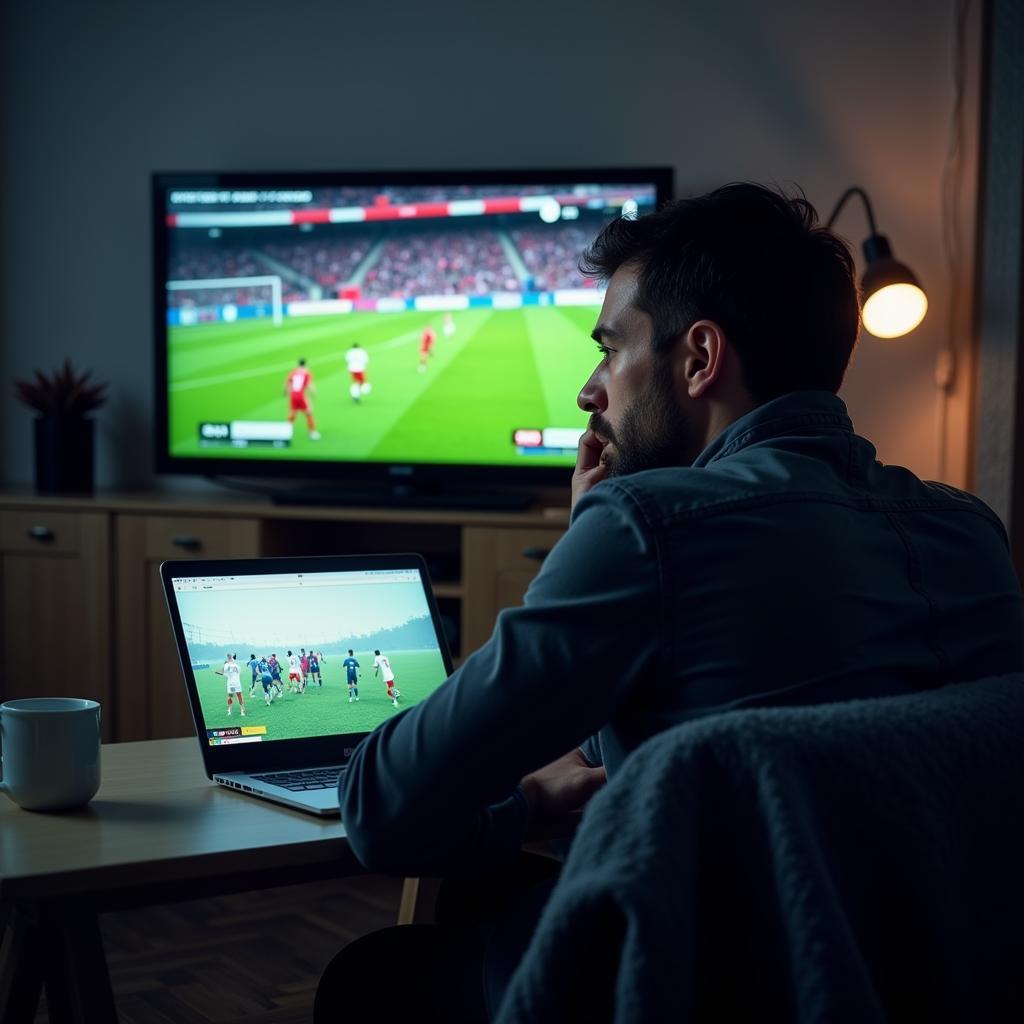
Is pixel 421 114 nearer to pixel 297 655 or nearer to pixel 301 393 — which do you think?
pixel 301 393

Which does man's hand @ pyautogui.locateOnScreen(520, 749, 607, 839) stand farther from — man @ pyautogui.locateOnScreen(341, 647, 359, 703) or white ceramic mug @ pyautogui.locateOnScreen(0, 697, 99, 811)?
white ceramic mug @ pyautogui.locateOnScreen(0, 697, 99, 811)

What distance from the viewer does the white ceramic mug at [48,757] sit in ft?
3.97

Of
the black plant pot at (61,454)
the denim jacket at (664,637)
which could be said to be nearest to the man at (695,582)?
the denim jacket at (664,637)

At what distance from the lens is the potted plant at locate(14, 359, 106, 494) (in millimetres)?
3781

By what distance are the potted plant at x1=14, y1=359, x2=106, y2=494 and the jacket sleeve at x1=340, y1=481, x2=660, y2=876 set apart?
9.92 ft

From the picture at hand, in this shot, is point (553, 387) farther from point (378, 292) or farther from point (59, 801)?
point (59, 801)

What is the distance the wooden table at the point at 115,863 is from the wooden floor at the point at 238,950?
120 centimetres

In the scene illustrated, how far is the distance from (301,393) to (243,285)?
14.1 inches

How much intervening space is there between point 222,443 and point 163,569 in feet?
7.70

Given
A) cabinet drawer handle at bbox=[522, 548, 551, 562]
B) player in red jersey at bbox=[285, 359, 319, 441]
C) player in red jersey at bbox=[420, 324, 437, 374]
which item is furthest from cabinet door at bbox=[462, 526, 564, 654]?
player in red jersey at bbox=[285, 359, 319, 441]

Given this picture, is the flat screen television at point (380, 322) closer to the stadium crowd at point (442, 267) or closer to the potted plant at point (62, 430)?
the stadium crowd at point (442, 267)

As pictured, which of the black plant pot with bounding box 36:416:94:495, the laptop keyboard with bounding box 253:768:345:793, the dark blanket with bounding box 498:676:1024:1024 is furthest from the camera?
the black plant pot with bounding box 36:416:94:495

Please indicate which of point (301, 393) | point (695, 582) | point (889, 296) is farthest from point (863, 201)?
point (695, 582)

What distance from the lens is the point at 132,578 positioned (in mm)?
3582
